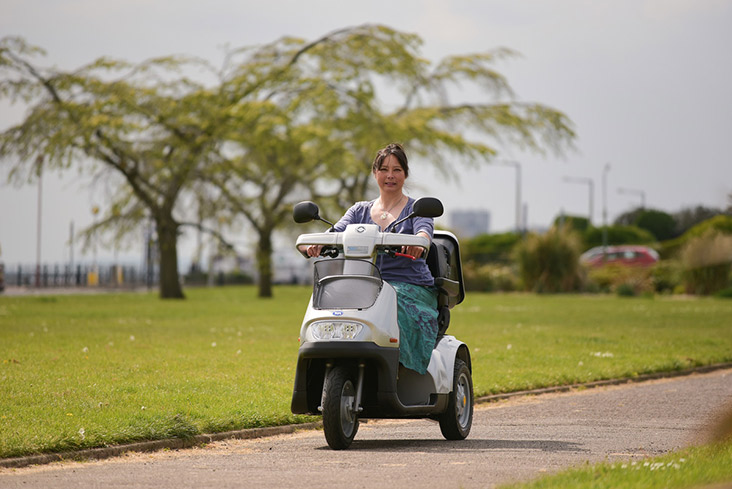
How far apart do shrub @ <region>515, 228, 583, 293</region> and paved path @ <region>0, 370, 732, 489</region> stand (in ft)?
109

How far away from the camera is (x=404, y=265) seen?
7871 millimetres

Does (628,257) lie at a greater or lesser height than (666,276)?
greater

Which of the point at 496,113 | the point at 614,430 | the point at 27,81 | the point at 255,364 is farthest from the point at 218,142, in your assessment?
the point at 614,430

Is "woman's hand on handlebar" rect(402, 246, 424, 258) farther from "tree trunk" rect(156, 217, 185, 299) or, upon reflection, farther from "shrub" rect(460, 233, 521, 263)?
"shrub" rect(460, 233, 521, 263)

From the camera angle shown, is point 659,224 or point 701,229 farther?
point 659,224

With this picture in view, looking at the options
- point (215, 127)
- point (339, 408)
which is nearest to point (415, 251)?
point (339, 408)

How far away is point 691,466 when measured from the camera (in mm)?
5945

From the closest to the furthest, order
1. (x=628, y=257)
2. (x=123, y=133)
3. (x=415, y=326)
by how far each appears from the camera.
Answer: (x=415, y=326)
(x=123, y=133)
(x=628, y=257)

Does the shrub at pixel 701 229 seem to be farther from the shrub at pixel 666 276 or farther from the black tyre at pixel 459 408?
the black tyre at pixel 459 408

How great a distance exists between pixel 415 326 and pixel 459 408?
39.2 inches

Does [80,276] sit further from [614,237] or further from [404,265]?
[404,265]

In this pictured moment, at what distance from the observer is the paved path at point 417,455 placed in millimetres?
6293

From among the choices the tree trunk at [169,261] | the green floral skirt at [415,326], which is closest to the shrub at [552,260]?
the tree trunk at [169,261]

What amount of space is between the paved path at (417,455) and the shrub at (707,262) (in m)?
30.1
